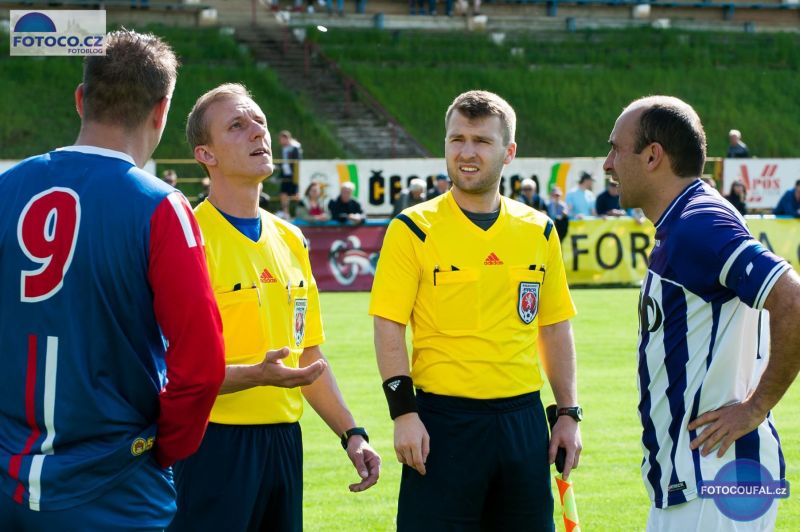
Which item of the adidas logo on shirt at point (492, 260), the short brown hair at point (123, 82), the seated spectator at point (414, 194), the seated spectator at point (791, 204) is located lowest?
the seated spectator at point (791, 204)

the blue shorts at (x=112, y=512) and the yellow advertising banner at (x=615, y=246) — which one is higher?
the blue shorts at (x=112, y=512)

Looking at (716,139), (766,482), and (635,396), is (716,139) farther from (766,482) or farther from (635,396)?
(766,482)

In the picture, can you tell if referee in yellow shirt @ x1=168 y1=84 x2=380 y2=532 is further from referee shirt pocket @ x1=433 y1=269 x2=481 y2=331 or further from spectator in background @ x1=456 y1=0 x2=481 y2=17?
spectator in background @ x1=456 y1=0 x2=481 y2=17

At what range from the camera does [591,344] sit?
14.5 m

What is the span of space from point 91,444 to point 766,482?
84.5 inches

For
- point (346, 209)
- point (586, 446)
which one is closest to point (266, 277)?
point (586, 446)

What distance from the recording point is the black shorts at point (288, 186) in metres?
27.2

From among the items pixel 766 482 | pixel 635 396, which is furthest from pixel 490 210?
pixel 635 396

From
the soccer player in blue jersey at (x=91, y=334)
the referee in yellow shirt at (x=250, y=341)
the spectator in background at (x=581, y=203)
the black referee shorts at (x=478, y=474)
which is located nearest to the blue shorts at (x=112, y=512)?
the soccer player in blue jersey at (x=91, y=334)

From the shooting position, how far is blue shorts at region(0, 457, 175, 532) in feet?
10.6

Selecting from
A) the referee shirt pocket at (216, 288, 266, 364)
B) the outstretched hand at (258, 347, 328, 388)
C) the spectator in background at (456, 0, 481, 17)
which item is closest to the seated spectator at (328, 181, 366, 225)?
the referee shirt pocket at (216, 288, 266, 364)

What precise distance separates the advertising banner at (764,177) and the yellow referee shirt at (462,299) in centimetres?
2603

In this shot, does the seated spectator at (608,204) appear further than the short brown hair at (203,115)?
Yes

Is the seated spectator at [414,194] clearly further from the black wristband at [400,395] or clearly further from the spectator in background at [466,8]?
the spectator in background at [466,8]
